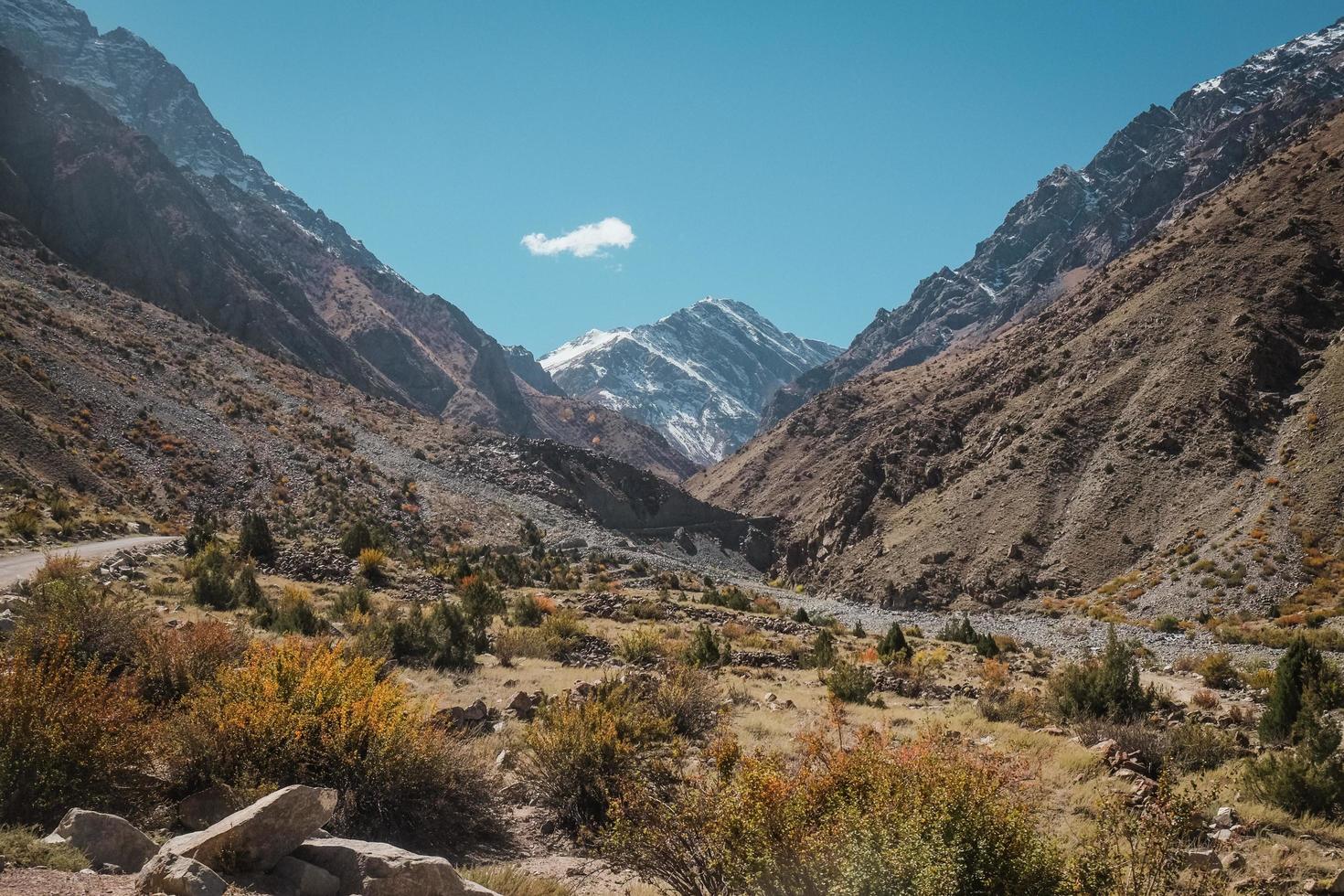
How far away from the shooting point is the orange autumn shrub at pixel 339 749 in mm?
5859

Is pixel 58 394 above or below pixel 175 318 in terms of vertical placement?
below

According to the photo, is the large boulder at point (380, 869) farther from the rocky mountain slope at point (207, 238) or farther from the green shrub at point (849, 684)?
the rocky mountain slope at point (207, 238)

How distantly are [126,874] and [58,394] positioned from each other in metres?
41.1

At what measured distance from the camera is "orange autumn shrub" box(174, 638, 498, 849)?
5859 millimetres

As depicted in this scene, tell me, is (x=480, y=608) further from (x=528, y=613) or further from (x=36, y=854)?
(x=36, y=854)

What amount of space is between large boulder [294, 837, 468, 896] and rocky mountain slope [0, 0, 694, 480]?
87.4 metres

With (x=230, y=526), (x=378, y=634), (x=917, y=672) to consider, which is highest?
(x=917, y=672)

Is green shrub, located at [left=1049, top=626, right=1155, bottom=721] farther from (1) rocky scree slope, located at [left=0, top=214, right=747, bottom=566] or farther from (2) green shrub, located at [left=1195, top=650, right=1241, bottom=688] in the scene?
(1) rocky scree slope, located at [left=0, top=214, right=747, bottom=566]

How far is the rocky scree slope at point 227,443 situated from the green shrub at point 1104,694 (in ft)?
100

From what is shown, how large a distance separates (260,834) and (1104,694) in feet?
35.4

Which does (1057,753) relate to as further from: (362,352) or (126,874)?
(362,352)

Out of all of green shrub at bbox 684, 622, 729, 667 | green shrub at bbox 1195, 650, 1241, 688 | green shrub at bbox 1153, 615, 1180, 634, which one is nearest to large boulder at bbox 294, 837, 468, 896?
green shrub at bbox 684, 622, 729, 667

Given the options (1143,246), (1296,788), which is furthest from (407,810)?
(1143,246)

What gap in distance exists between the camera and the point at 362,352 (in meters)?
126
